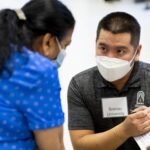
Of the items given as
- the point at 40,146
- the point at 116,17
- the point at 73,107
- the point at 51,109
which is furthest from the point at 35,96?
the point at 116,17

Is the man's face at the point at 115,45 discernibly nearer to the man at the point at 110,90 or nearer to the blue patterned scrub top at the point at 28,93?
the man at the point at 110,90

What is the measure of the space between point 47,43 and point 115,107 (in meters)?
0.61

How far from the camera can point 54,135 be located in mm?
1135

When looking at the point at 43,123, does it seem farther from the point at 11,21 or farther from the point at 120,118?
the point at 120,118

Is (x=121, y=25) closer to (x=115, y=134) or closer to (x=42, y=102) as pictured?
(x=115, y=134)

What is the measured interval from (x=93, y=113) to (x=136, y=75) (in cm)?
28

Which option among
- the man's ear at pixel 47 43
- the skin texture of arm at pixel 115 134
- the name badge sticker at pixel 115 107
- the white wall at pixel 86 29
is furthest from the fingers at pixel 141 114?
the white wall at pixel 86 29

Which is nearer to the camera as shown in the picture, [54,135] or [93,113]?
[54,135]

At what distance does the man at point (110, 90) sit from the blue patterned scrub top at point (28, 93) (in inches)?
19.6

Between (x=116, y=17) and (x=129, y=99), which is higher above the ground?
(x=116, y=17)

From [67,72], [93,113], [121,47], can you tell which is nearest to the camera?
[121,47]

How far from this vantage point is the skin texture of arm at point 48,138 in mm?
1120

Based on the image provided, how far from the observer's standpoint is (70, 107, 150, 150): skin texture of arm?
56.9 inches

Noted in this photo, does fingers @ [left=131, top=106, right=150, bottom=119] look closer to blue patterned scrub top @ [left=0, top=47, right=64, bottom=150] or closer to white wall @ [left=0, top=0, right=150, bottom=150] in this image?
blue patterned scrub top @ [left=0, top=47, right=64, bottom=150]
